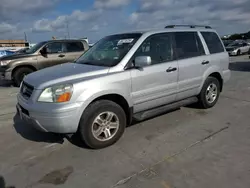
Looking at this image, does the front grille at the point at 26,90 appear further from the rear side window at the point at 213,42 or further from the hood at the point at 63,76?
the rear side window at the point at 213,42

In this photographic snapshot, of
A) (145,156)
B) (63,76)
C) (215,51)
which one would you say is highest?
(215,51)

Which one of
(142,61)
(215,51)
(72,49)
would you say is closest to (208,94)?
(215,51)

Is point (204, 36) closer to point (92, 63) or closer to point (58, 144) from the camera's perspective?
point (92, 63)

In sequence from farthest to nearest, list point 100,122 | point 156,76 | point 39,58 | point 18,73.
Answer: point 39,58
point 18,73
point 156,76
point 100,122

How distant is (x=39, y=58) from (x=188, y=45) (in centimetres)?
637

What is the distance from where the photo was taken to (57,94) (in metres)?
3.05

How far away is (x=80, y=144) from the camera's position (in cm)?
365

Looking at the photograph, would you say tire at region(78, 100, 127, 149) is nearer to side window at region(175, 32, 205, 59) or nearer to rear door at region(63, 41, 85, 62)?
side window at region(175, 32, 205, 59)

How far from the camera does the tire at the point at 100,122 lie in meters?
3.23

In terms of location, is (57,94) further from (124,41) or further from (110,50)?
(124,41)

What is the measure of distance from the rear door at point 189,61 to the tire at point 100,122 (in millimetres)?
1454

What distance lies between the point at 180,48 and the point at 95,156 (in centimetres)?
258

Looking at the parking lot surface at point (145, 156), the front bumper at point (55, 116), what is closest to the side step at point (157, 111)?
the parking lot surface at point (145, 156)

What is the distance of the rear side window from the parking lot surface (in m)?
1.47
